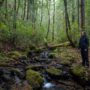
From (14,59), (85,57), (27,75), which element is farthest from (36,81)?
(14,59)

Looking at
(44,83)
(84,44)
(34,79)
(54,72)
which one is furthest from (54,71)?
(84,44)

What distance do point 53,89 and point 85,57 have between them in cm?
303

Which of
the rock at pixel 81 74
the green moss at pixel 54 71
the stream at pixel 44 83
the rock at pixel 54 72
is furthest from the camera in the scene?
the green moss at pixel 54 71

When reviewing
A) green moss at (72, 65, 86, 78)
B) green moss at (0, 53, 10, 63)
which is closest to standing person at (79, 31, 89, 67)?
green moss at (72, 65, 86, 78)

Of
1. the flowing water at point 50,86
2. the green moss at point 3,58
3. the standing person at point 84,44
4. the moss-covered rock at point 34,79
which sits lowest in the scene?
the flowing water at point 50,86

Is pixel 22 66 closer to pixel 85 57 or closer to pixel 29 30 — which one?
pixel 85 57

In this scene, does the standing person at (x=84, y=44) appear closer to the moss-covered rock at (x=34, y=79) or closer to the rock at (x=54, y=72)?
the rock at (x=54, y=72)

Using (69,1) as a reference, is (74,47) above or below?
below

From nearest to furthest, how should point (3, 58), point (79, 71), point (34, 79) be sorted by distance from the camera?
point (34, 79), point (79, 71), point (3, 58)

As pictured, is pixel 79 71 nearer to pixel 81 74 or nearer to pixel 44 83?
pixel 81 74

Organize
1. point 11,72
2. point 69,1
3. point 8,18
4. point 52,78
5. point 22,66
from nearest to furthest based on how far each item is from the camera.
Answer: point 11,72 → point 52,78 → point 22,66 → point 8,18 → point 69,1

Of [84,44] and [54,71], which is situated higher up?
[84,44]

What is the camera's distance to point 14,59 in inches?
615

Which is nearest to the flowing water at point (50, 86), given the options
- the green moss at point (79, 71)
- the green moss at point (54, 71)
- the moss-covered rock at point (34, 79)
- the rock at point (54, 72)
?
the moss-covered rock at point (34, 79)
